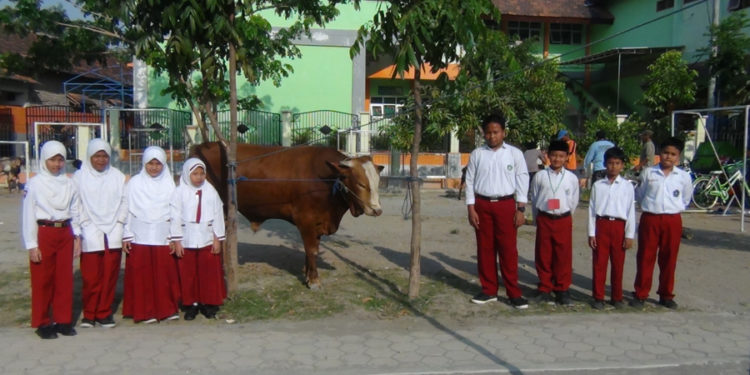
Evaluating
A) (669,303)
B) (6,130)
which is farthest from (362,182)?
(6,130)

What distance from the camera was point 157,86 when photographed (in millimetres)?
21078

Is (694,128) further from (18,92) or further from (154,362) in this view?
(18,92)

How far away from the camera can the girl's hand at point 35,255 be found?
16.0 feet

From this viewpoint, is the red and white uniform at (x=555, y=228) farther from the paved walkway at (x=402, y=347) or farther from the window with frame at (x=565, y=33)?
the window with frame at (x=565, y=33)

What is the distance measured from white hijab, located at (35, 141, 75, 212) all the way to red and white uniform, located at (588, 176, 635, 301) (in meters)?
5.00

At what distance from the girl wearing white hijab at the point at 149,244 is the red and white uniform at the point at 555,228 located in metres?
3.70

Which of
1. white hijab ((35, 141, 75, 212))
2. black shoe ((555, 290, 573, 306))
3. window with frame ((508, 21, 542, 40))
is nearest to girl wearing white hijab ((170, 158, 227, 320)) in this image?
white hijab ((35, 141, 75, 212))

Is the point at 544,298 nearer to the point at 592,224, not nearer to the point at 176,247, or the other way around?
the point at 592,224

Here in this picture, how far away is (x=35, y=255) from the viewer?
487cm

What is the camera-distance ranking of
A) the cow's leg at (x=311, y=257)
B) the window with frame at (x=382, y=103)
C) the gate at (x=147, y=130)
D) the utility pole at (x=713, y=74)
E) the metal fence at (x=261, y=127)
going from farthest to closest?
the window with frame at (x=382, y=103)
the metal fence at (x=261, y=127)
the gate at (x=147, y=130)
the utility pole at (x=713, y=74)
the cow's leg at (x=311, y=257)

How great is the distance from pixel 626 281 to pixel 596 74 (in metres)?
21.2

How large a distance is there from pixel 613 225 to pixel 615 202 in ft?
0.78

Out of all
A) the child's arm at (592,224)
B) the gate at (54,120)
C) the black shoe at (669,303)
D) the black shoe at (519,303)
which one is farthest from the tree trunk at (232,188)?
the gate at (54,120)

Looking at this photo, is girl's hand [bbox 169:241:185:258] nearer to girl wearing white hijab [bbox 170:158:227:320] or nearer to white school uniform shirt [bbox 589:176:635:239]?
girl wearing white hijab [bbox 170:158:227:320]
